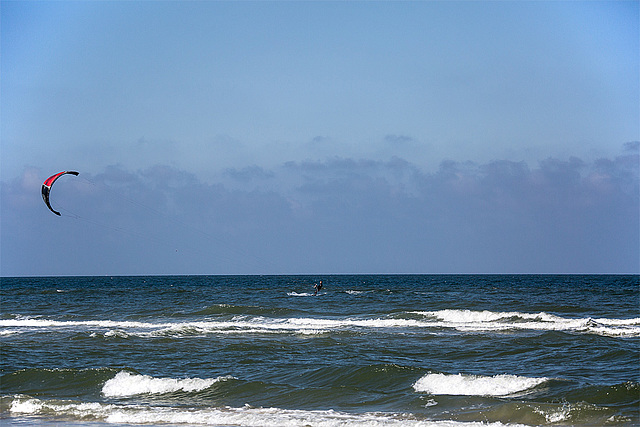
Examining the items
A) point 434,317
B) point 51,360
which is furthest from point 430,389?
point 434,317

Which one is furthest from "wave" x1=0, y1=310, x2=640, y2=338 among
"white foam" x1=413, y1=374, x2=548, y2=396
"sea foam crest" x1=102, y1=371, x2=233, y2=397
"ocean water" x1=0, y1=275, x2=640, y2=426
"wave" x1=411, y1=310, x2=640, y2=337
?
"white foam" x1=413, y1=374, x2=548, y2=396

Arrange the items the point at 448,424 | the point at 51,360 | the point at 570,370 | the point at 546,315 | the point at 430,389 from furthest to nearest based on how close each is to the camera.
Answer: the point at 546,315 < the point at 51,360 < the point at 570,370 < the point at 430,389 < the point at 448,424

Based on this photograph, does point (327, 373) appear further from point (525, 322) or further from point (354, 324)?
point (525, 322)

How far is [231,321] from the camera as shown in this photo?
1195 inches

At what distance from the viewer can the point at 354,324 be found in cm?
2823

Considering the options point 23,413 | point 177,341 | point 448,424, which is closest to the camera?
point 448,424

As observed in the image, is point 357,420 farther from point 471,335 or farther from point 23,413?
point 471,335

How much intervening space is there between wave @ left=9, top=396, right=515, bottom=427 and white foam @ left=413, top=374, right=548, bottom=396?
215 centimetres

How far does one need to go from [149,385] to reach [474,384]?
23.6 ft

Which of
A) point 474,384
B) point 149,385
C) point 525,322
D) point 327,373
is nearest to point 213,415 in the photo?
point 149,385

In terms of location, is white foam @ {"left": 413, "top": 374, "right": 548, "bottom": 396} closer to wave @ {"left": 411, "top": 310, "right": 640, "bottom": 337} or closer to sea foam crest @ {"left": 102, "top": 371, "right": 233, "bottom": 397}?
sea foam crest @ {"left": 102, "top": 371, "right": 233, "bottom": 397}

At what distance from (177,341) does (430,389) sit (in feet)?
36.0

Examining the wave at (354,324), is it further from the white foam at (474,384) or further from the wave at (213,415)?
the wave at (213,415)

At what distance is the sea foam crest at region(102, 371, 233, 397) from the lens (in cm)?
1521
